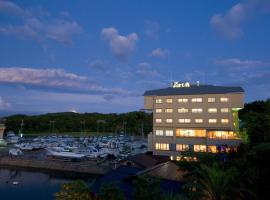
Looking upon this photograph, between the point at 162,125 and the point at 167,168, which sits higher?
the point at 162,125

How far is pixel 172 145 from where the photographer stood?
6366 cm

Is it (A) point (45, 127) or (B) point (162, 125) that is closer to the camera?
(B) point (162, 125)

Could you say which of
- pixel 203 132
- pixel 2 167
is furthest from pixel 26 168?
pixel 203 132

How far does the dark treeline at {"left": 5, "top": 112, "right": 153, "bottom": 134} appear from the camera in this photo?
5330 inches

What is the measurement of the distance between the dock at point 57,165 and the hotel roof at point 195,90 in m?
20.7

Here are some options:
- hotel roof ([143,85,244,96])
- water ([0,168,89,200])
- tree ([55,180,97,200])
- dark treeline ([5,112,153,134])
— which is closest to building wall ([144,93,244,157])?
hotel roof ([143,85,244,96])

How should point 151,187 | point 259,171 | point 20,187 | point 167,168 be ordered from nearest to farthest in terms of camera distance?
1. point 151,187
2. point 259,171
3. point 167,168
4. point 20,187

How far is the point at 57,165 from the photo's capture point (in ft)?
204

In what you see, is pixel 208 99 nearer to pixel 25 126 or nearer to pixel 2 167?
pixel 2 167

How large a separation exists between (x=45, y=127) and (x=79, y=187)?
130m

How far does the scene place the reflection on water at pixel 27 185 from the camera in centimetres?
4522

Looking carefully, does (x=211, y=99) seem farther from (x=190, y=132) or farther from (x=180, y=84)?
(x=180, y=84)

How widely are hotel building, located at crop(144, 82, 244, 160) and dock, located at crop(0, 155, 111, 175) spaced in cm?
1378

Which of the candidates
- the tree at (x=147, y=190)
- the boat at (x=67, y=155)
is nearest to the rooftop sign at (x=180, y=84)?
the boat at (x=67, y=155)
